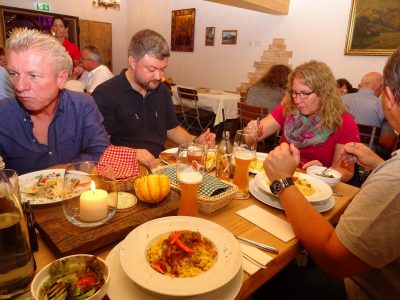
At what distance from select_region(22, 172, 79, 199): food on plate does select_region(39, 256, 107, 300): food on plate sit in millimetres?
399

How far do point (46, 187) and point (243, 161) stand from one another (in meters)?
0.73

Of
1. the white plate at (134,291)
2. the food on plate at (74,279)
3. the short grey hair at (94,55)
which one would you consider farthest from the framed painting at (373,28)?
the food on plate at (74,279)

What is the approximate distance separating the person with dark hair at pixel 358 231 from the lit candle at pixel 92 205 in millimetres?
585

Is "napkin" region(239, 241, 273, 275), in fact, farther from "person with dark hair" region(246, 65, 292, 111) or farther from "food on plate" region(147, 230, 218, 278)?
"person with dark hair" region(246, 65, 292, 111)

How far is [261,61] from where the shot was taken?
5.62 m

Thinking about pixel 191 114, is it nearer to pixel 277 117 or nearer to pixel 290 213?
pixel 277 117

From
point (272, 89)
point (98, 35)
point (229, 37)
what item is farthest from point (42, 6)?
point (272, 89)

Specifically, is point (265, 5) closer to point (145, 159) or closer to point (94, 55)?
point (94, 55)

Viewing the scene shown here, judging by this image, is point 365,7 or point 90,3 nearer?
point 365,7

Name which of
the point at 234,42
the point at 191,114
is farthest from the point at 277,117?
the point at 234,42

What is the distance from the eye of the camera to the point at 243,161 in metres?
1.12

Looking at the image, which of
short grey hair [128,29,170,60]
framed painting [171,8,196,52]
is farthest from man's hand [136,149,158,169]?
framed painting [171,8,196,52]

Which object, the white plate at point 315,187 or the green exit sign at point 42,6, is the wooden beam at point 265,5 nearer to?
the white plate at point 315,187

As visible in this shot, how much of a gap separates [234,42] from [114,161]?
18.1ft
